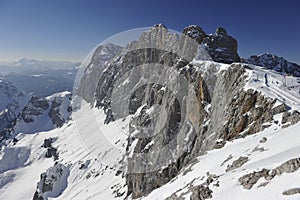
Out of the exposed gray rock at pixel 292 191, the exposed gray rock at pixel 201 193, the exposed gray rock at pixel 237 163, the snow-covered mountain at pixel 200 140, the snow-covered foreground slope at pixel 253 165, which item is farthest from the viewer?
the exposed gray rock at pixel 237 163

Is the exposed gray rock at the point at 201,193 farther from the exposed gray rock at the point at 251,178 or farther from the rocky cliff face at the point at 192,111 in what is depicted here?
the rocky cliff face at the point at 192,111

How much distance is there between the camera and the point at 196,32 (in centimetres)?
9300

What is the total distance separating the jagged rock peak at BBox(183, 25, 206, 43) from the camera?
298 feet

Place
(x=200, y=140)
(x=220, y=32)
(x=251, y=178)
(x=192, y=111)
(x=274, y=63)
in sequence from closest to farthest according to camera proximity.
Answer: (x=251, y=178)
(x=200, y=140)
(x=192, y=111)
(x=220, y=32)
(x=274, y=63)

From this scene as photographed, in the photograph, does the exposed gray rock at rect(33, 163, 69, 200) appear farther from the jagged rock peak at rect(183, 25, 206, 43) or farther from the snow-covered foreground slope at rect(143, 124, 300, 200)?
the snow-covered foreground slope at rect(143, 124, 300, 200)

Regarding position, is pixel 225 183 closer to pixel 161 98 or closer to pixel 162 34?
pixel 161 98

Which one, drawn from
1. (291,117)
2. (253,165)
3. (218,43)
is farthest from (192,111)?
(253,165)

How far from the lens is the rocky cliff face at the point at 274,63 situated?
130m

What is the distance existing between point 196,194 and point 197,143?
103ft

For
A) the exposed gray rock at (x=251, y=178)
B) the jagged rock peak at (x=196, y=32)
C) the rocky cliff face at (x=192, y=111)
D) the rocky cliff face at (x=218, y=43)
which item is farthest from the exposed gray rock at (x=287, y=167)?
the jagged rock peak at (x=196, y=32)

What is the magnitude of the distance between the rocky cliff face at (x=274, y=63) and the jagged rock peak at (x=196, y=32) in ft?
148

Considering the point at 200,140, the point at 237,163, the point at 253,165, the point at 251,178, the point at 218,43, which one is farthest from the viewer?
the point at 218,43

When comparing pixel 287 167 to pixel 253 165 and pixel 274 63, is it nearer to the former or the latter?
pixel 253 165

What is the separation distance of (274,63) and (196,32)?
58.5 meters
